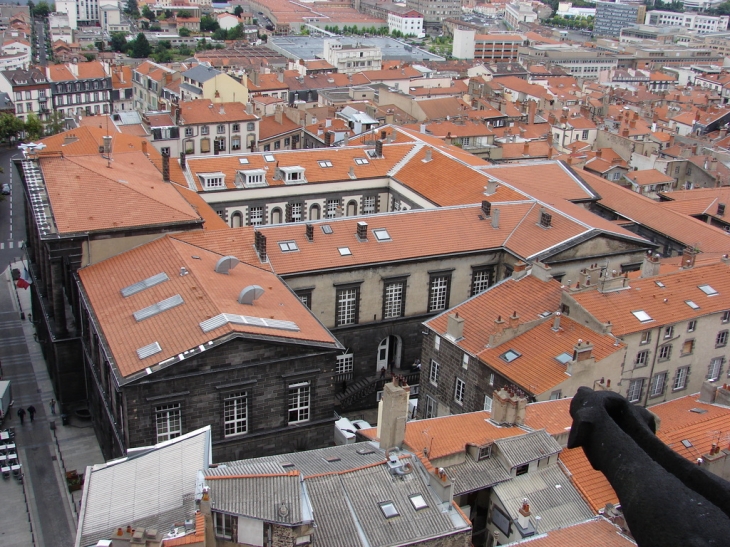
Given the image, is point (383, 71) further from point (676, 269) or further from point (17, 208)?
point (676, 269)

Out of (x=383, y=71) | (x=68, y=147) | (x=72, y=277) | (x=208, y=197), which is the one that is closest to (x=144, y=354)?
(x=72, y=277)

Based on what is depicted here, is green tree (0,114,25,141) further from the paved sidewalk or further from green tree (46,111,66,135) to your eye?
the paved sidewalk

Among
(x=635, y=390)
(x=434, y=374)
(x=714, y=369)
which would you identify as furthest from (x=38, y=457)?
(x=714, y=369)

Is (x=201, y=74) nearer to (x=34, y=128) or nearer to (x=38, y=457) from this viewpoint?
(x=34, y=128)

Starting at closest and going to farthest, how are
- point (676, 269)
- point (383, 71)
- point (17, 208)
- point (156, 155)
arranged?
point (676, 269)
point (156, 155)
point (17, 208)
point (383, 71)

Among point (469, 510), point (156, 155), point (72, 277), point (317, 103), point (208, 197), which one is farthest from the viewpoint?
point (317, 103)

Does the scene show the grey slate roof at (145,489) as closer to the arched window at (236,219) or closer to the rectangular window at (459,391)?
the rectangular window at (459,391)

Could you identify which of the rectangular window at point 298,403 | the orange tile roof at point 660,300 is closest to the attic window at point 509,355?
the orange tile roof at point 660,300
